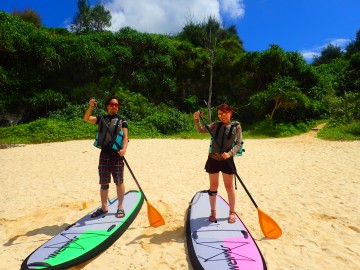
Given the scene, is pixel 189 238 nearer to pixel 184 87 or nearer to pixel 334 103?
pixel 334 103

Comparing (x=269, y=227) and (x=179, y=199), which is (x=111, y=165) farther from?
(x=269, y=227)

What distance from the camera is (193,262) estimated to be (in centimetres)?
300

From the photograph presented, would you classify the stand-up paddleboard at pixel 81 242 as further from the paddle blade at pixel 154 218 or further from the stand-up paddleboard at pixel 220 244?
the stand-up paddleboard at pixel 220 244

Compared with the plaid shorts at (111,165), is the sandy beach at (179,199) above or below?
below

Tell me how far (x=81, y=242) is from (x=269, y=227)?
242 cm

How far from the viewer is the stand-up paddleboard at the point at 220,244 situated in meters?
2.88

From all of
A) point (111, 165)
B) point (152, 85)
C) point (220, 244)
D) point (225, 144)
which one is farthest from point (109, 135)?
point (152, 85)

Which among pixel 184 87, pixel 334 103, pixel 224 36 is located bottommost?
pixel 334 103

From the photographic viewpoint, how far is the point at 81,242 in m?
3.31

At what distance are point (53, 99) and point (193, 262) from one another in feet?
50.6

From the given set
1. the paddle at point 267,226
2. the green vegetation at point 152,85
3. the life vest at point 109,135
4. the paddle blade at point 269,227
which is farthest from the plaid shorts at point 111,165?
the green vegetation at point 152,85

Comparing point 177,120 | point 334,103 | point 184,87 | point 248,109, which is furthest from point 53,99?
point 334,103

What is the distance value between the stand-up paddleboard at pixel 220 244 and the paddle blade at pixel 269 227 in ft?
0.95

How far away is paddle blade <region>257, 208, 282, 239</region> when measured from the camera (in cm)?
364
